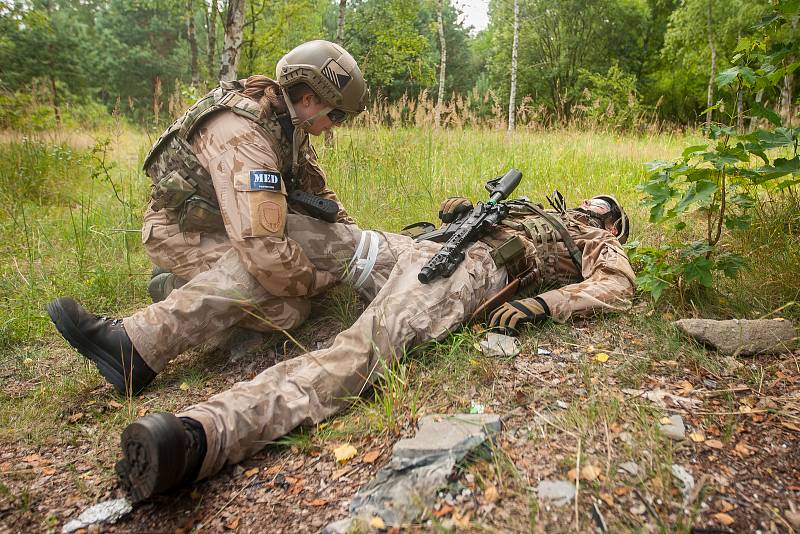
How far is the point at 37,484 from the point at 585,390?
2.28 meters

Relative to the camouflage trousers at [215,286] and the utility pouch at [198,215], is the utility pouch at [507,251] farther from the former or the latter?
the utility pouch at [198,215]

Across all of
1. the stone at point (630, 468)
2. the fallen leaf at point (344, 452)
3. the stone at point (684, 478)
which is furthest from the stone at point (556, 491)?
the fallen leaf at point (344, 452)

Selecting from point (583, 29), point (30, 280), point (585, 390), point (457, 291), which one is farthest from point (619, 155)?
point (583, 29)

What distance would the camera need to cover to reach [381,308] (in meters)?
2.58

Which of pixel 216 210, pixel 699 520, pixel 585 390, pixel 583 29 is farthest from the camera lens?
pixel 583 29

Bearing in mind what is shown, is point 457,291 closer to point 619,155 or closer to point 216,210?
point 216,210

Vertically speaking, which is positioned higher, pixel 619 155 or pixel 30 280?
pixel 619 155

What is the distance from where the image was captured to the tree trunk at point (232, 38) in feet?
22.3

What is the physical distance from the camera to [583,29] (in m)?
24.0

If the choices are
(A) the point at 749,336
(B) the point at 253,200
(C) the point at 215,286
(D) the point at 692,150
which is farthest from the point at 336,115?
(A) the point at 749,336

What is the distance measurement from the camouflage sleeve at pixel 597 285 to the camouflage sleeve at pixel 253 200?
1.46 m

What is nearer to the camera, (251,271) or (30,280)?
(251,271)

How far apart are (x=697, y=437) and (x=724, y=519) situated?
0.41 metres

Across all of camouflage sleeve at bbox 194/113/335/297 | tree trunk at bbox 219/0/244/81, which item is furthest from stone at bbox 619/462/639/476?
tree trunk at bbox 219/0/244/81
